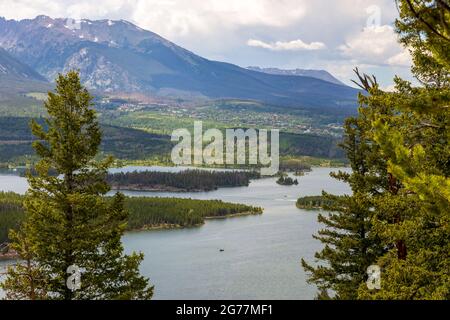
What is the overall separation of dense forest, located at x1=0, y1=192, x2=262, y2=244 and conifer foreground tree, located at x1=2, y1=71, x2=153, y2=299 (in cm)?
11426

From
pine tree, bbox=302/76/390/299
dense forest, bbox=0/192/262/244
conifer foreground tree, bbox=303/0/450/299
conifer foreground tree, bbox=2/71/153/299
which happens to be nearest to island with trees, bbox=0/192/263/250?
dense forest, bbox=0/192/262/244

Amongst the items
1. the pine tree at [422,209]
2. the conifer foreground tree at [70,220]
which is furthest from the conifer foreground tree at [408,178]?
the conifer foreground tree at [70,220]

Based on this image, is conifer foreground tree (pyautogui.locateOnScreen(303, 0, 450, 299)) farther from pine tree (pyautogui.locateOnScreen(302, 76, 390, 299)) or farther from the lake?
the lake

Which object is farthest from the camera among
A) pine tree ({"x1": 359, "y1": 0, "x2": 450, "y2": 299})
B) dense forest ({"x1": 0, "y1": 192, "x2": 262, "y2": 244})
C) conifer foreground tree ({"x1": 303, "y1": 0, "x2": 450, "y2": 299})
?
dense forest ({"x1": 0, "y1": 192, "x2": 262, "y2": 244})

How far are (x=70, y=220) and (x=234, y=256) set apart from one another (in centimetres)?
7804

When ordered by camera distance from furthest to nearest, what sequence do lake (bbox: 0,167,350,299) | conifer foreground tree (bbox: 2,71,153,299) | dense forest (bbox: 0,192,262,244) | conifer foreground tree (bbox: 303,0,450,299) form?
1. dense forest (bbox: 0,192,262,244)
2. lake (bbox: 0,167,350,299)
3. conifer foreground tree (bbox: 2,71,153,299)
4. conifer foreground tree (bbox: 303,0,450,299)

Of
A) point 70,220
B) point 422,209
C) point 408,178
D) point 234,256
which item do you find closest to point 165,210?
point 234,256

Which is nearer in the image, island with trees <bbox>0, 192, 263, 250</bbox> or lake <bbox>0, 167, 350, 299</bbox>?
lake <bbox>0, 167, 350, 299</bbox>

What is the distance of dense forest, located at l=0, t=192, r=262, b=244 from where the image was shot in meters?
149

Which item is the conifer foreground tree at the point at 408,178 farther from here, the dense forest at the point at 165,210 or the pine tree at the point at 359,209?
the dense forest at the point at 165,210

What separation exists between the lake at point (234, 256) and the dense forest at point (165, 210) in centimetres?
594

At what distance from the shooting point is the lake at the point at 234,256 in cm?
7525

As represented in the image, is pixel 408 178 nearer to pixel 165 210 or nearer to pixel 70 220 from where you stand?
pixel 70 220

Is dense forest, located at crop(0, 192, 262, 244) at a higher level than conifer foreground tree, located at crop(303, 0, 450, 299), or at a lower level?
lower
